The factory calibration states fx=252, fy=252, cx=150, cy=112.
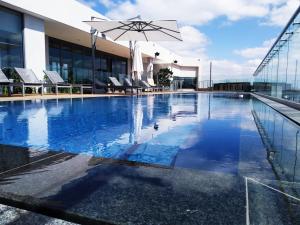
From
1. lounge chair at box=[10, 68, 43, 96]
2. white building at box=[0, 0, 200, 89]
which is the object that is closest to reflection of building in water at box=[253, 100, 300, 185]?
lounge chair at box=[10, 68, 43, 96]

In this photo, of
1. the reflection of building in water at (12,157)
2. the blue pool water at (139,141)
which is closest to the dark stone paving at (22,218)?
the reflection of building in water at (12,157)

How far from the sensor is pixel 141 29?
1065 centimetres

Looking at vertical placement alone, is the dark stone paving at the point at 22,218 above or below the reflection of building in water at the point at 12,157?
below

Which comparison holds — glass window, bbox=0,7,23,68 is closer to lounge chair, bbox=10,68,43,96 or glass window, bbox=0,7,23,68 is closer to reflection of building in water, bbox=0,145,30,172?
lounge chair, bbox=10,68,43,96

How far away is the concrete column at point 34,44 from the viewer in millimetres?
10984

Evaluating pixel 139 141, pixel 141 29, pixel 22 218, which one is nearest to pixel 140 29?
pixel 141 29

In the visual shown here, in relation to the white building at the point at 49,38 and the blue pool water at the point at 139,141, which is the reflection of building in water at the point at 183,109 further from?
the white building at the point at 49,38

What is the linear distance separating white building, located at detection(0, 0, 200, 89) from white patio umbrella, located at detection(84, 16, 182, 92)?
236 cm

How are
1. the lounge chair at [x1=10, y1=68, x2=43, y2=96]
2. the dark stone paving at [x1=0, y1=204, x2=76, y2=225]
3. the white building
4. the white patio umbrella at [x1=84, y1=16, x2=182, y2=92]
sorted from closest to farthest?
the dark stone paving at [x1=0, y1=204, x2=76, y2=225] < the lounge chair at [x1=10, y1=68, x2=43, y2=96] < the white patio umbrella at [x1=84, y1=16, x2=182, y2=92] < the white building

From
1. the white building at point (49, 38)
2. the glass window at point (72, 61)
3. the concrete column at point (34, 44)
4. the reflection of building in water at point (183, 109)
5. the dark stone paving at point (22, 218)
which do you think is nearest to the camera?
the dark stone paving at point (22, 218)

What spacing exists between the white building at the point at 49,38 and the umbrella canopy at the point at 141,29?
7.75 ft

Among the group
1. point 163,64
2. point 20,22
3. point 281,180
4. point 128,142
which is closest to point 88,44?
point 20,22

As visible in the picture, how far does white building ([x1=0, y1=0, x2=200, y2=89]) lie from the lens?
34.1ft

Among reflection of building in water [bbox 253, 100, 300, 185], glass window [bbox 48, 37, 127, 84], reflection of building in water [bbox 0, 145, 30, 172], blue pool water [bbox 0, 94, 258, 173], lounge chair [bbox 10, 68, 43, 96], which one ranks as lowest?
blue pool water [bbox 0, 94, 258, 173]
